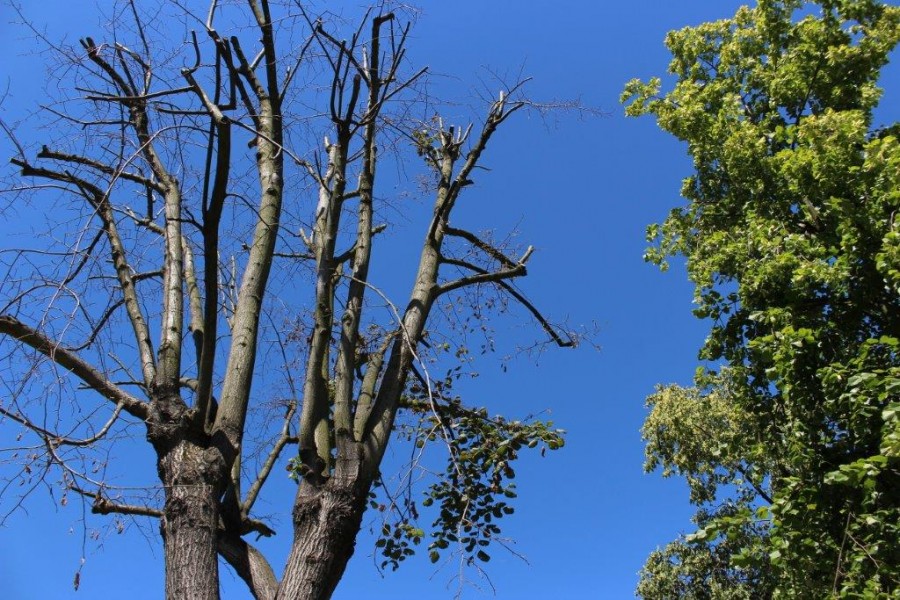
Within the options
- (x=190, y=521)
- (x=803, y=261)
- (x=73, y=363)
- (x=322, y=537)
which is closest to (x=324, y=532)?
(x=322, y=537)

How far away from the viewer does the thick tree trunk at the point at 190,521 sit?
103 inches

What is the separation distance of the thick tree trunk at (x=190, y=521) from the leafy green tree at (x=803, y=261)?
347 centimetres

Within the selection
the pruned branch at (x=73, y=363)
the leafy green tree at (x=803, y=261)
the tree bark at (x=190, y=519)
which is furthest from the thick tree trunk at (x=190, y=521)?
the leafy green tree at (x=803, y=261)

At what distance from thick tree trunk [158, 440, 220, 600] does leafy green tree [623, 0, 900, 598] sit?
347cm

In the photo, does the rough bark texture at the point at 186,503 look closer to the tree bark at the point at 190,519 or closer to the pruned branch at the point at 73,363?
the tree bark at the point at 190,519

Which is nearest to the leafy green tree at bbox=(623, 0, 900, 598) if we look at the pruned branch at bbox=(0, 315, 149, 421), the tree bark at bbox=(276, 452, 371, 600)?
the tree bark at bbox=(276, 452, 371, 600)

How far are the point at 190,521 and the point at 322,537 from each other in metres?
0.57

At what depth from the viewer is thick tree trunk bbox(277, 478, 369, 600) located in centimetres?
287

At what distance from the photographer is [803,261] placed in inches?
221

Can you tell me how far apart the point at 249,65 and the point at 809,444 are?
5000 mm

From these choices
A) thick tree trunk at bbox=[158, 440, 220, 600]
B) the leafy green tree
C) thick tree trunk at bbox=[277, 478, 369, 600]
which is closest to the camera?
thick tree trunk at bbox=[158, 440, 220, 600]

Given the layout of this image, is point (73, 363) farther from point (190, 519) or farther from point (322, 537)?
point (322, 537)

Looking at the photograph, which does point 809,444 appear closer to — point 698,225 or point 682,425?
point 698,225

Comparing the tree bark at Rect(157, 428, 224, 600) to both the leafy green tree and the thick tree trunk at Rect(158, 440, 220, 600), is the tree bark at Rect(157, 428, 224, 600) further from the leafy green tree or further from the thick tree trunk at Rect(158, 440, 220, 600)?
the leafy green tree
